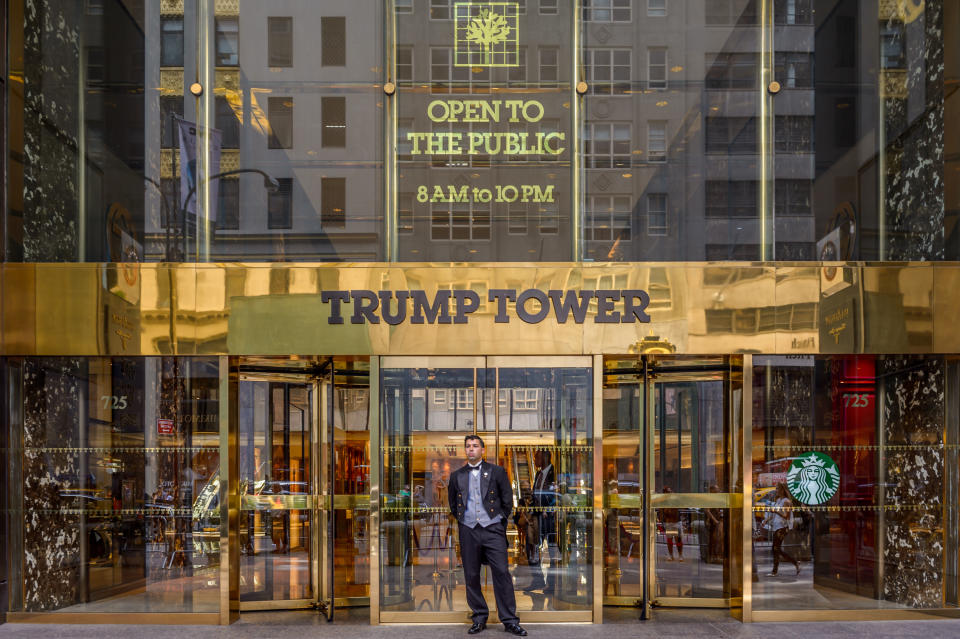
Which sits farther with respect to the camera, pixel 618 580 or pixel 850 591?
pixel 618 580

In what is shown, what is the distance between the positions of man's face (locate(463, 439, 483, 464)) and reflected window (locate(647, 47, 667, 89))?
4.29 metres

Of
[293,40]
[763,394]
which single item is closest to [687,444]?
[763,394]

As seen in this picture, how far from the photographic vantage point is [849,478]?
8.71m

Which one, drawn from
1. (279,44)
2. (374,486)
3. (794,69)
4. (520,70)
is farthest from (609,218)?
(279,44)

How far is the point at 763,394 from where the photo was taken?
28.2 feet

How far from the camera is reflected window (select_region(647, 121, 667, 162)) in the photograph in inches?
346

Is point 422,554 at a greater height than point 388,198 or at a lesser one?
lesser

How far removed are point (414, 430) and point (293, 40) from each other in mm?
4426

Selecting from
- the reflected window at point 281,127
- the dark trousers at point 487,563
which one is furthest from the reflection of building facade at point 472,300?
the dark trousers at point 487,563

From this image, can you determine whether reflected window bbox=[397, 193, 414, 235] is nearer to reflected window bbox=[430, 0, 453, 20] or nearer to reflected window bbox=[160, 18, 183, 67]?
reflected window bbox=[430, 0, 453, 20]

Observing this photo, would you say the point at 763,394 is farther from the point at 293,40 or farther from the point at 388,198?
the point at 293,40

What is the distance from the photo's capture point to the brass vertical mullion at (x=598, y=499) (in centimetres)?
826

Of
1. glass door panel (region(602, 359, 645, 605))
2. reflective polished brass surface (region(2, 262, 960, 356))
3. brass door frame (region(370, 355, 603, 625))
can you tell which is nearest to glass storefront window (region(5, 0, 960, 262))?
reflective polished brass surface (region(2, 262, 960, 356))

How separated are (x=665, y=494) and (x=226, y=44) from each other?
6.89 meters
